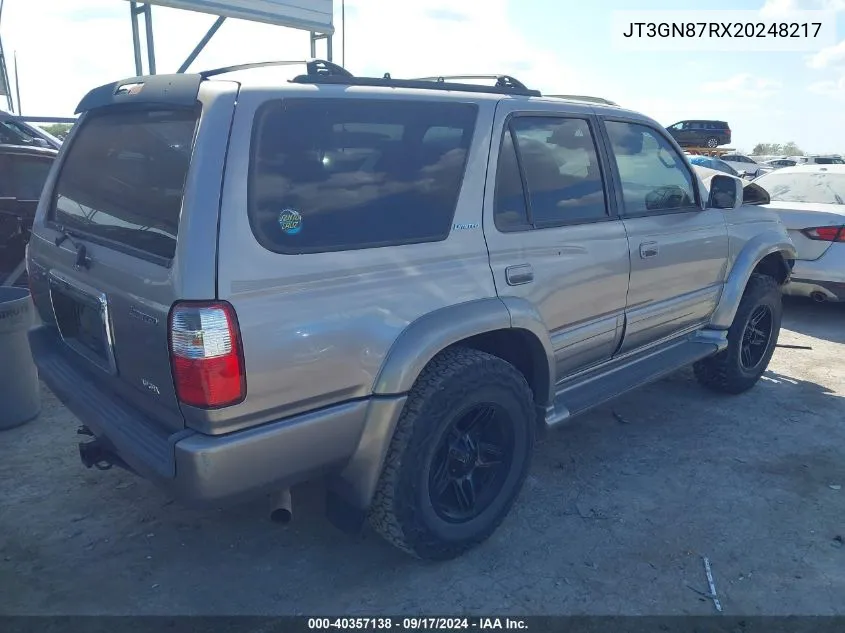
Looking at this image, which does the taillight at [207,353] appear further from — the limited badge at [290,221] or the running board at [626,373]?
the running board at [626,373]

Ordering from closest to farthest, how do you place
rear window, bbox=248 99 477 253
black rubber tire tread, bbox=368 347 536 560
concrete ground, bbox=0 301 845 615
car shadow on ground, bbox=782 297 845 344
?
rear window, bbox=248 99 477 253 < black rubber tire tread, bbox=368 347 536 560 < concrete ground, bbox=0 301 845 615 < car shadow on ground, bbox=782 297 845 344

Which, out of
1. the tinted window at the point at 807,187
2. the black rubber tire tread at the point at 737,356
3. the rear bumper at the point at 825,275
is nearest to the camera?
the black rubber tire tread at the point at 737,356

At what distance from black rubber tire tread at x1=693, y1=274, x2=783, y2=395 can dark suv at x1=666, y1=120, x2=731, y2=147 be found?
26.1m

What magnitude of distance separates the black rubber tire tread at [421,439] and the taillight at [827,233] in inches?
197

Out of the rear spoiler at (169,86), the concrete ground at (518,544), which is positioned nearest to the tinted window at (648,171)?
the concrete ground at (518,544)

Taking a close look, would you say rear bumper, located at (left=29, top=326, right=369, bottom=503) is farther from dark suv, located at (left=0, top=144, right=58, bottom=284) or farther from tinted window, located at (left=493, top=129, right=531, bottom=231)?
dark suv, located at (left=0, top=144, right=58, bottom=284)

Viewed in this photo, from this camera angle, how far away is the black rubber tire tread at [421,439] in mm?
2531

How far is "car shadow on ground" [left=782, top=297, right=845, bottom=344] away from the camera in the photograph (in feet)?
21.3

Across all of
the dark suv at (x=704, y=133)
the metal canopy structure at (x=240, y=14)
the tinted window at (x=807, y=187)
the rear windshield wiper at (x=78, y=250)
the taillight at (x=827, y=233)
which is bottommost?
the taillight at (x=827, y=233)

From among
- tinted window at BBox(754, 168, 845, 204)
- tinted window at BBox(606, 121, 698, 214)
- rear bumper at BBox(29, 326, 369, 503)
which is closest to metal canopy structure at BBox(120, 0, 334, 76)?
tinted window at BBox(754, 168, 845, 204)

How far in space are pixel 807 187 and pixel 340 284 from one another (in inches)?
266

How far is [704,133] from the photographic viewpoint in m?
28.6

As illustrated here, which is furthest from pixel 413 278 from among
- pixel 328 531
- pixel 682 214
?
pixel 682 214

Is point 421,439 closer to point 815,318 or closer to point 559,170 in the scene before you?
point 559,170
